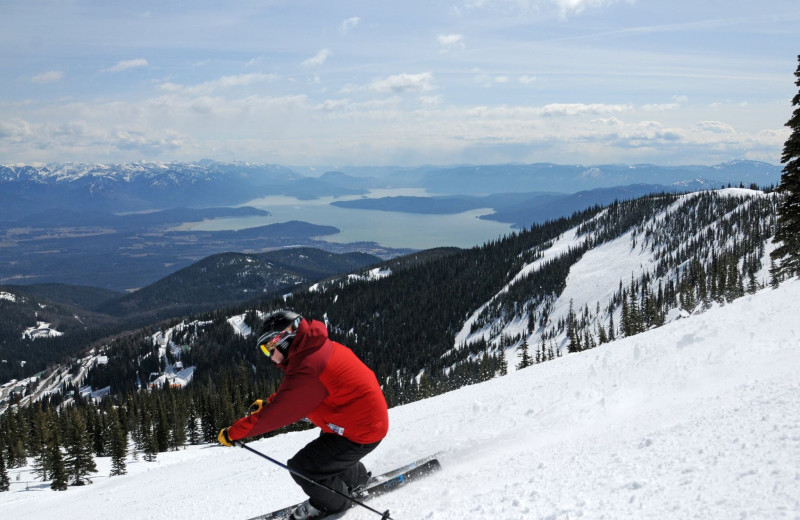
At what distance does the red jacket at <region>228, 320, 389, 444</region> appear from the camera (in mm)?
5941

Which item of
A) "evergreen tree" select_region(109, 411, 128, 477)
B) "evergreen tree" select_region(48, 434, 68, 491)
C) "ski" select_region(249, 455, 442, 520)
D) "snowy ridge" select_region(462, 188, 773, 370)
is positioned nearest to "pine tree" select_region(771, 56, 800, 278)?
"ski" select_region(249, 455, 442, 520)

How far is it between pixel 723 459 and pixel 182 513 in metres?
11.0

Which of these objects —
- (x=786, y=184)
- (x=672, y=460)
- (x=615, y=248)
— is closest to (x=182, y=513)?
(x=672, y=460)

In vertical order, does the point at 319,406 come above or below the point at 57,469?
above

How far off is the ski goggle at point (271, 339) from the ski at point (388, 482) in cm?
280

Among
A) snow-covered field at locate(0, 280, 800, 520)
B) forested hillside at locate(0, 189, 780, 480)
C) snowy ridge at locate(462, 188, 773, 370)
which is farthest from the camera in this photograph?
snowy ridge at locate(462, 188, 773, 370)

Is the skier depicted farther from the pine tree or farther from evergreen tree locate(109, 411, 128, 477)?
evergreen tree locate(109, 411, 128, 477)

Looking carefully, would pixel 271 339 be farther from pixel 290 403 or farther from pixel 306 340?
pixel 290 403

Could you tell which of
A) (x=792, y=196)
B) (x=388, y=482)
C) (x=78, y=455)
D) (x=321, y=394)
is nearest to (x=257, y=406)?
(x=321, y=394)

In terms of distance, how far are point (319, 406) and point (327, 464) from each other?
0.89 m

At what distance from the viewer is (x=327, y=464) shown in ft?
21.7

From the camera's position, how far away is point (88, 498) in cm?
1812

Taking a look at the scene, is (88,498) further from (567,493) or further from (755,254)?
(755,254)

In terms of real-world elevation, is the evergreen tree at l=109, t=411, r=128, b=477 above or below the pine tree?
below
